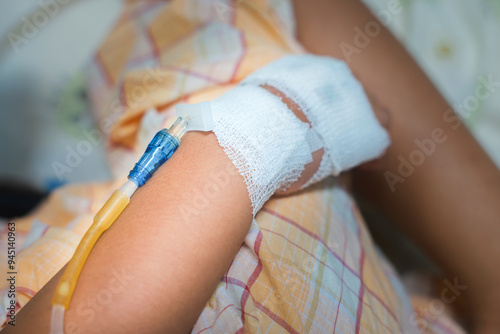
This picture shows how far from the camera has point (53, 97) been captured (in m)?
1.08

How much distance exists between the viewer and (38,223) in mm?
744

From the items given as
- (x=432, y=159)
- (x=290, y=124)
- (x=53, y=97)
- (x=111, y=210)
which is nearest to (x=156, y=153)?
(x=111, y=210)

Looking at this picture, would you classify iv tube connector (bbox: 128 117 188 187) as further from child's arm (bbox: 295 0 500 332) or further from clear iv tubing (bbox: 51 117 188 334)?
child's arm (bbox: 295 0 500 332)

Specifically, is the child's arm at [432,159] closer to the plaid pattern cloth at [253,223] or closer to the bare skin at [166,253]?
the plaid pattern cloth at [253,223]

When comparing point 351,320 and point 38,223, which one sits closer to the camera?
point 351,320

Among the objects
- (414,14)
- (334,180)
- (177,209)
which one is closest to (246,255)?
(177,209)

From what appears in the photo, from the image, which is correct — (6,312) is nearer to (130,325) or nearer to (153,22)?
(130,325)

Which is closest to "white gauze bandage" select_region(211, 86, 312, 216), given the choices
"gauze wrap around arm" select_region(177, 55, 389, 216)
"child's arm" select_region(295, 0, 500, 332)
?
"gauze wrap around arm" select_region(177, 55, 389, 216)

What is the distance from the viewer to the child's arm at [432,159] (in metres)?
0.81

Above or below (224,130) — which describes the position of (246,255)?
below

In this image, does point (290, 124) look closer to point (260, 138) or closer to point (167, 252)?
point (260, 138)

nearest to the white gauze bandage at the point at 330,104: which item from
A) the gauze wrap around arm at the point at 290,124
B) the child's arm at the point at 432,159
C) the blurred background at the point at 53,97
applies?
the gauze wrap around arm at the point at 290,124

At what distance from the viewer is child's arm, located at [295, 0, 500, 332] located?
2.66ft

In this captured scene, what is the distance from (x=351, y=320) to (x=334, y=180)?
0.90 ft
